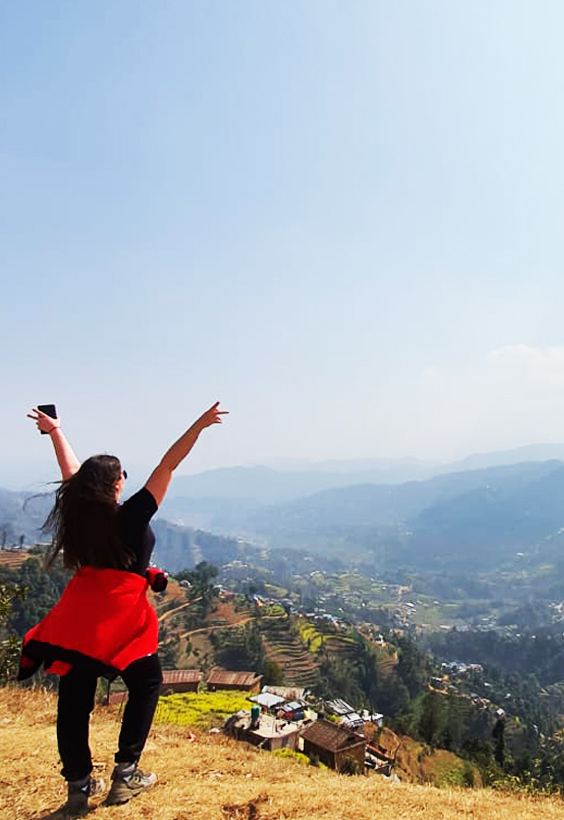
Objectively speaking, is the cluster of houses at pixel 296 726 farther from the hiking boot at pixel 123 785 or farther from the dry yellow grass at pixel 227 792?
the hiking boot at pixel 123 785

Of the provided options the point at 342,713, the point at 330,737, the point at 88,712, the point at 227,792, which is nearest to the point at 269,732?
the point at 330,737

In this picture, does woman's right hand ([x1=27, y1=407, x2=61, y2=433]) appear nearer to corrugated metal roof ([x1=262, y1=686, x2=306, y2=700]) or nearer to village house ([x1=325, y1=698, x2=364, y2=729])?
corrugated metal roof ([x1=262, y1=686, x2=306, y2=700])

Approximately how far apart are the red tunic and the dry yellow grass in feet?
2.55

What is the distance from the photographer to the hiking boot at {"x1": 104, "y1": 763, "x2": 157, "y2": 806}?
2.59 metres

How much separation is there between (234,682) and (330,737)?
21.6 metres

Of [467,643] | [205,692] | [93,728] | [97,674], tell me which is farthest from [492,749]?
[467,643]

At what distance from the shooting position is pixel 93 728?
4297mm

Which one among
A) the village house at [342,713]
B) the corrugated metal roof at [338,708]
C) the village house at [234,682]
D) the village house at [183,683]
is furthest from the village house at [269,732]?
the corrugated metal roof at [338,708]

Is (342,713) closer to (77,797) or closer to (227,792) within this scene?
(227,792)

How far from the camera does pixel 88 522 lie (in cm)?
245

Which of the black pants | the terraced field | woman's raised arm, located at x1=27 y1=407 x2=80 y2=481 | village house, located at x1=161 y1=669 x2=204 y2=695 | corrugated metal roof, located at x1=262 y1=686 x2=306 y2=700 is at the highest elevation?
woman's raised arm, located at x1=27 y1=407 x2=80 y2=481

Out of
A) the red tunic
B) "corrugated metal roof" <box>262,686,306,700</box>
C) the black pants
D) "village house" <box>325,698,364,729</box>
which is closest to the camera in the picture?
the red tunic

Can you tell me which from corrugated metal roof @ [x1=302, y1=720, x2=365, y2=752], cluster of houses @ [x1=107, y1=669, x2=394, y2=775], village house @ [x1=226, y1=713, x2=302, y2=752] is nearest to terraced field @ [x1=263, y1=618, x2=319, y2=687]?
cluster of houses @ [x1=107, y1=669, x2=394, y2=775]

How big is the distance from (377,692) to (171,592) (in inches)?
1064
